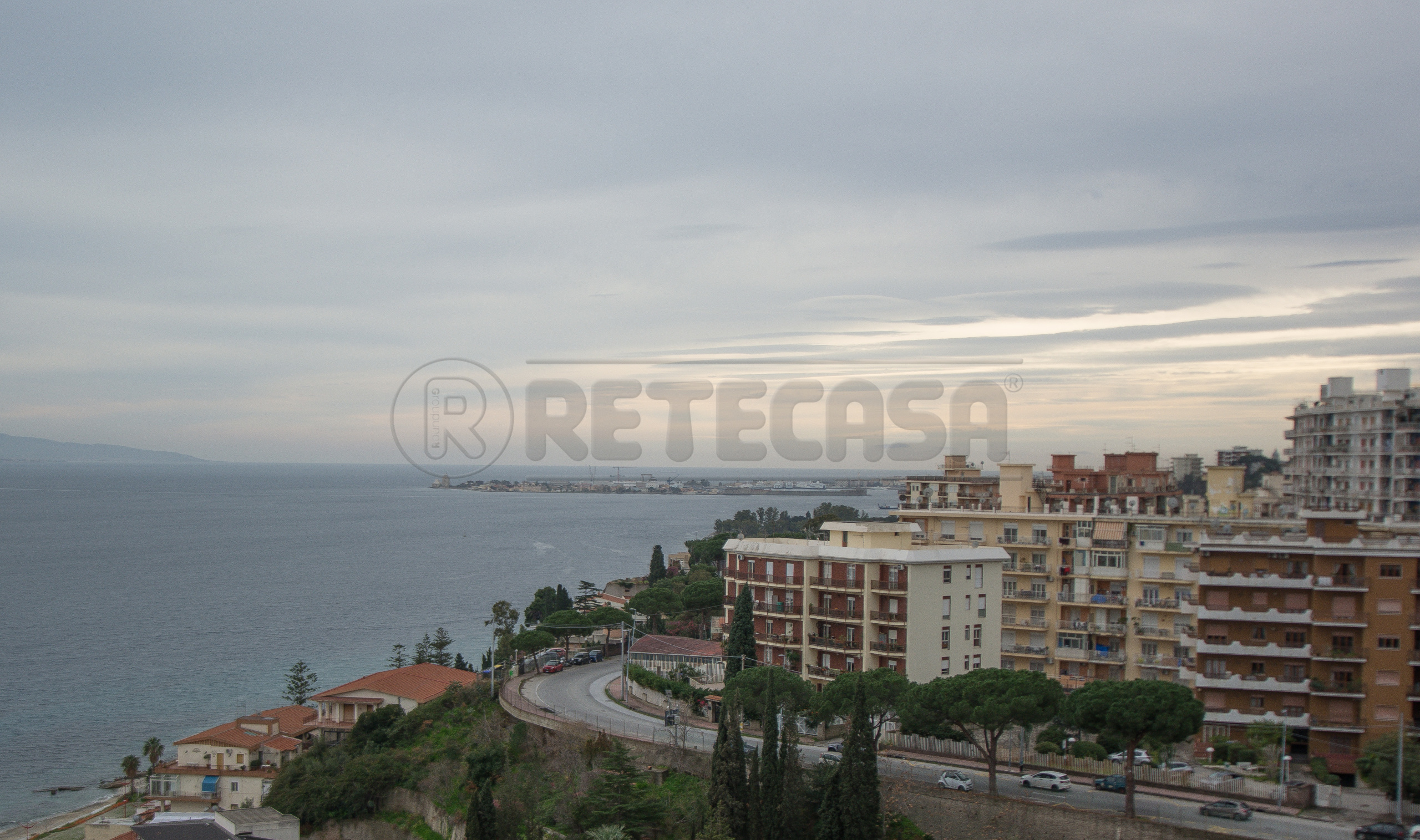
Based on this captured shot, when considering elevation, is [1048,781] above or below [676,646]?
above

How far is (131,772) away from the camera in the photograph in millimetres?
38375

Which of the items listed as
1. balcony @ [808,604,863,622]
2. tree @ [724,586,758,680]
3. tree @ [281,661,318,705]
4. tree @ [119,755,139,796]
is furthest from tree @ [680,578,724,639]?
tree @ [119,755,139,796]

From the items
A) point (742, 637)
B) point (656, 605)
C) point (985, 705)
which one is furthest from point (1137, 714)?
point (656, 605)

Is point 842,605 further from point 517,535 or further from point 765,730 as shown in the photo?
point 517,535

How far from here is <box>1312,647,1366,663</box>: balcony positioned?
26.0m

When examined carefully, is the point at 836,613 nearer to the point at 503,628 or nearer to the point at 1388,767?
the point at 1388,767

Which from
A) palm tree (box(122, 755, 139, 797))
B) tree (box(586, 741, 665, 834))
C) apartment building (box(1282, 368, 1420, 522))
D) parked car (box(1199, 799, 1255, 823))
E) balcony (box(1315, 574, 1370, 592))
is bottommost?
palm tree (box(122, 755, 139, 797))

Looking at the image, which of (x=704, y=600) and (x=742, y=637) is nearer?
(x=742, y=637)

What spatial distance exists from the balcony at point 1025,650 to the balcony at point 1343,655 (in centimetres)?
1087

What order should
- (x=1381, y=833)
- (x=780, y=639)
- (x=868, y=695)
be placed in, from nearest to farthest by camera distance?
1. (x=1381, y=833)
2. (x=868, y=695)
3. (x=780, y=639)

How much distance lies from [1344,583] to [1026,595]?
1205cm

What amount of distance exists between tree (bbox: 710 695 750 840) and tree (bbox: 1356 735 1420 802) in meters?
14.3

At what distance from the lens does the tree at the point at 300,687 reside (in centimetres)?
4884

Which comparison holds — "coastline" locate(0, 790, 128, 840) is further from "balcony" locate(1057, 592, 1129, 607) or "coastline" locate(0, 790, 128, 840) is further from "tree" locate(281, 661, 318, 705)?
"balcony" locate(1057, 592, 1129, 607)
